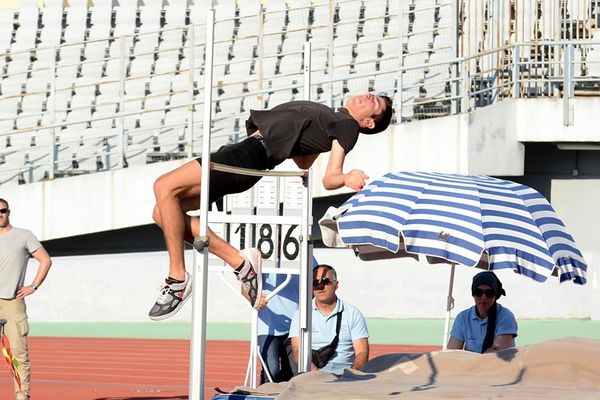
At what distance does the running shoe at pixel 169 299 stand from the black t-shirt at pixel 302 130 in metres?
0.73

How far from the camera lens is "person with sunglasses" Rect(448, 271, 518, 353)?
880cm

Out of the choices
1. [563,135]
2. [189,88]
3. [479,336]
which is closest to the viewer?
[479,336]

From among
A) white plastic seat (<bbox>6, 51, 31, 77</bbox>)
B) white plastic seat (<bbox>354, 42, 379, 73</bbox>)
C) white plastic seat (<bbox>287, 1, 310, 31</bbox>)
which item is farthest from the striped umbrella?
white plastic seat (<bbox>6, 51, 31, 77</bbox>)

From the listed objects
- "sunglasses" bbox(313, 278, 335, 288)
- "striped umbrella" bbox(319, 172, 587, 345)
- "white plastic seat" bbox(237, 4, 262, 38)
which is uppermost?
"white plastic seat" bbox(237, 4, 262, 38)

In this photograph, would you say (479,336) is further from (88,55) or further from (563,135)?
(88,55)

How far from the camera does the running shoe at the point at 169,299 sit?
627 centimetres

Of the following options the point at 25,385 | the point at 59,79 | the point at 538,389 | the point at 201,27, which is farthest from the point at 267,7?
the point at 538,389

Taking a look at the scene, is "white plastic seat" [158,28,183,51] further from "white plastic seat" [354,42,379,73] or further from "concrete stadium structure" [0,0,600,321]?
"white plastic seat" [354,42,379,73]

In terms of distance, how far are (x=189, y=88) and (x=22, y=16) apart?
5480 mm

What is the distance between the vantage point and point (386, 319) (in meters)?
17.9

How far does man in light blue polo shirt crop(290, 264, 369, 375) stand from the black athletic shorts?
8.07 feet

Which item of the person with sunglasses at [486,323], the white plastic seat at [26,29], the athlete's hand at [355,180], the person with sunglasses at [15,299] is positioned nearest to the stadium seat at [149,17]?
the white plastic seat at [26,29]

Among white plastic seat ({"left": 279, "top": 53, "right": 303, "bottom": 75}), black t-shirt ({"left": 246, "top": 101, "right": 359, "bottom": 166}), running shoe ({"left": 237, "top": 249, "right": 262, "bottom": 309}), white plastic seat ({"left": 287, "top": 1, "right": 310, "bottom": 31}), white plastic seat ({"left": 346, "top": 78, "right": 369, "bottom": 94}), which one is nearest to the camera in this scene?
black t-shirt ({"left": 246, "top": 101, "right": 359, "bottom": 166})

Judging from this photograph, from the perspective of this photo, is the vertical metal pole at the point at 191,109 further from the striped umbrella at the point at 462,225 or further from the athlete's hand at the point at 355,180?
the athlete's hand at the point at 355,180
